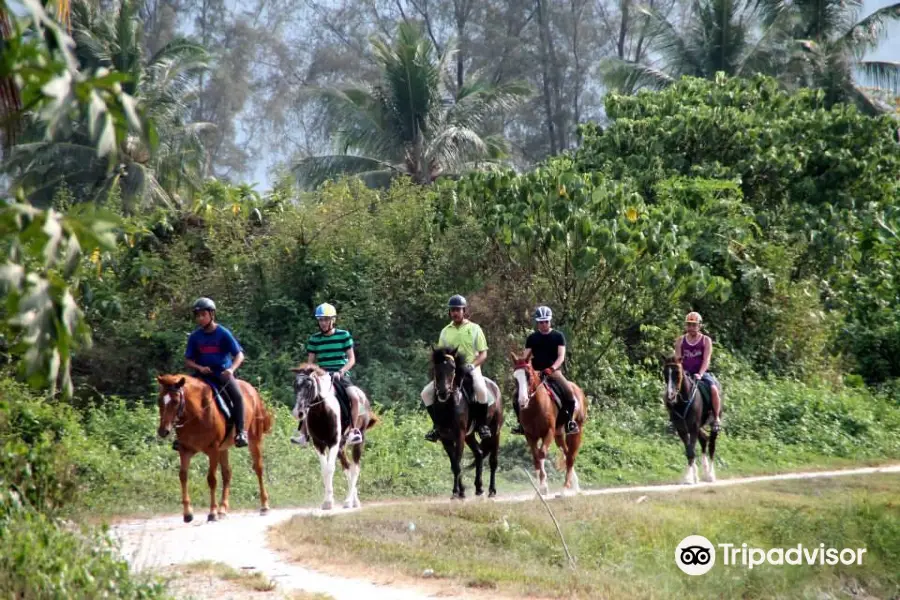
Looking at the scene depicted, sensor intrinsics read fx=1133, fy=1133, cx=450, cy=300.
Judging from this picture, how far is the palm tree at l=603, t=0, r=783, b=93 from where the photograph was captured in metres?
36.5

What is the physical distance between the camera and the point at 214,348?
13430 mm

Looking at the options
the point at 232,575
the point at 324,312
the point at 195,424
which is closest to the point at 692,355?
the point at 324,312

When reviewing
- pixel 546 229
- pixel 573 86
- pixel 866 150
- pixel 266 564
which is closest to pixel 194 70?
pixel 546 229

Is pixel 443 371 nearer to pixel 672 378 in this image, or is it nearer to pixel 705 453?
pixel 672 378

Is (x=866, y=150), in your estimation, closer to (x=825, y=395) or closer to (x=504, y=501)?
(x=825, y=395)

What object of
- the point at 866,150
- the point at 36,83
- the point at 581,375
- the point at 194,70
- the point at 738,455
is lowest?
the point at 738,455

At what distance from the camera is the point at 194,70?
3366 centimetres

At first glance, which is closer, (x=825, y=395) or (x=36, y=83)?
(x=36, y=83)

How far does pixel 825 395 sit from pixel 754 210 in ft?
20.3

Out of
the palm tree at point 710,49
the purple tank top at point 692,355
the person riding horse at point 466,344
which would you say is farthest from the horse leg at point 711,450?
the palm tree at point 710,49

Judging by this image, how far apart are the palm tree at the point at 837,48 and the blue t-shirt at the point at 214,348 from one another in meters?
26.3

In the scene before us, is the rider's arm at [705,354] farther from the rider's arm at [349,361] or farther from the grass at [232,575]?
the grass at [232,575]

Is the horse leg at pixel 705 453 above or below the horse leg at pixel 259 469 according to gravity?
below

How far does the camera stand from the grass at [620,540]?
34.8 feet
